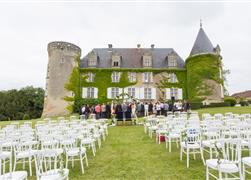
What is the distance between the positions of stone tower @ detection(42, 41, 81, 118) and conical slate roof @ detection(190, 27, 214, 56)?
18072mm

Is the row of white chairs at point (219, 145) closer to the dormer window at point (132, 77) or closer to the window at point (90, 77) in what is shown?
the dormer window at point (132, 77)

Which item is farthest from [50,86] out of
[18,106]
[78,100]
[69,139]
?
[69,139]

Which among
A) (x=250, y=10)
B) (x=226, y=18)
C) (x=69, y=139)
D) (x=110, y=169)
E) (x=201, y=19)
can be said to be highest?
(x=201, y=19)

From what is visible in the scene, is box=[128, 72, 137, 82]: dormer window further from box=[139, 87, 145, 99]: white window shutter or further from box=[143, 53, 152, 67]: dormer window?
box=[143, 53, 152, 67]: dormer window

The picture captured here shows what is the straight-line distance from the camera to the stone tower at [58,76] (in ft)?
82.1

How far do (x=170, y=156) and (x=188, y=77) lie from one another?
72.2 ft

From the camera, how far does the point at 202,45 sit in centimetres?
2645

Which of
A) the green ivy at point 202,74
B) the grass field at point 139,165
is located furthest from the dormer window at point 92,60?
the grass field at point 139,165

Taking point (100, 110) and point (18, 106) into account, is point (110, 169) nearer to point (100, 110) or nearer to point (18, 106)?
point (100, 110)

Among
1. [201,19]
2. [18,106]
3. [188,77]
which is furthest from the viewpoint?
[18,106]

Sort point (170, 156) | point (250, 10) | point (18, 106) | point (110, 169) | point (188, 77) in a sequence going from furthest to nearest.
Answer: point (18, 106)
point (188, 77)
point (250, 10)
point (170, 156)
point (110, 169)

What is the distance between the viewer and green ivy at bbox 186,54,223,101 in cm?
2447

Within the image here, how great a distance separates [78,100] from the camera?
26.5 metres

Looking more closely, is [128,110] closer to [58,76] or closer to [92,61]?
[58,76]
